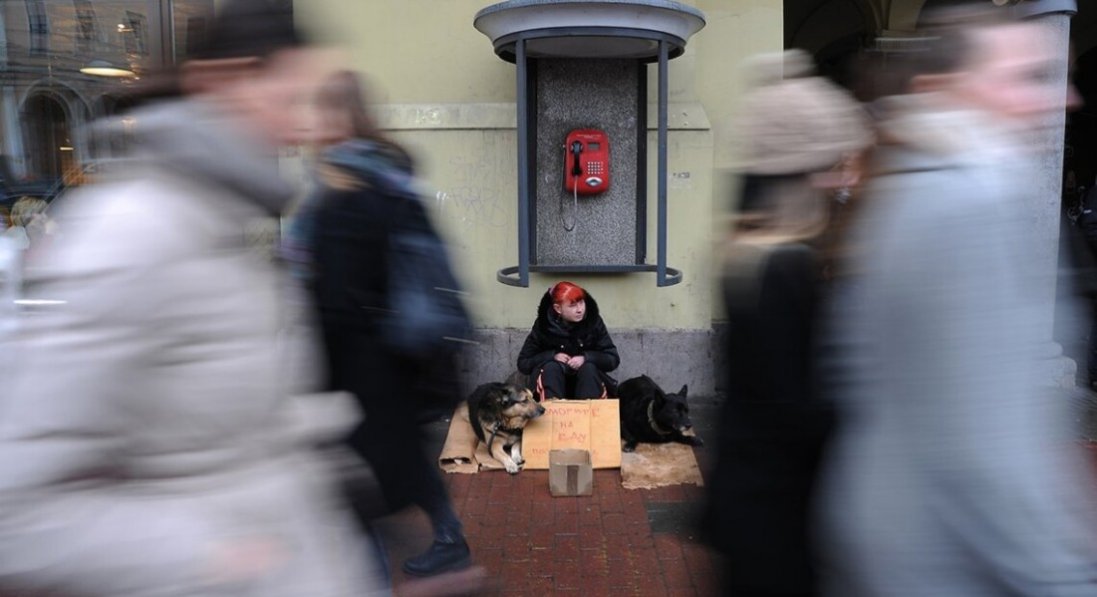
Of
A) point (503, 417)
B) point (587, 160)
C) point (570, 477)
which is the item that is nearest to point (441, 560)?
point (570, 477)

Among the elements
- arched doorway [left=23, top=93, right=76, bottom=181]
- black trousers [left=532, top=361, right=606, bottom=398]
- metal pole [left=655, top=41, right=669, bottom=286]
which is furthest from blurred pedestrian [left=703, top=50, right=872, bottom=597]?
arched doorway [left=23, top=93, right=76, bottom=181]

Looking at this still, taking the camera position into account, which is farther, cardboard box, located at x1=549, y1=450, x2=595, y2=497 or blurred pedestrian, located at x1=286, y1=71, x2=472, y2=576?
cardboard box, located at x1=549, y1=450, x2=595, y2=497

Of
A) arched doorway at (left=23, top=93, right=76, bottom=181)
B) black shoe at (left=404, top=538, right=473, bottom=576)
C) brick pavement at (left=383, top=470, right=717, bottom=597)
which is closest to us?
black shoe at (left=404, top=538, right=473, bottom=576)

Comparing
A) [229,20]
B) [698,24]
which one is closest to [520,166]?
Result: [698,24]

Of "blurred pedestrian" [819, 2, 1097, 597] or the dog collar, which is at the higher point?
"blurred pedestrian" [819, 2, 1097, 597]

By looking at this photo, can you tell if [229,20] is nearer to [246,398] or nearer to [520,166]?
[246,398]

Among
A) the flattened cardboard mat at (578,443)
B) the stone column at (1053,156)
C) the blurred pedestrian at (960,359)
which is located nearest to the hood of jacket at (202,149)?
the blurred pedestrian at (960,359)

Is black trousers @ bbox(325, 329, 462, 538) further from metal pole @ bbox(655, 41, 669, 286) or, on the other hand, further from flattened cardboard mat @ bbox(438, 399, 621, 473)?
metal pole @ bbox(655, 41, 669, 286)

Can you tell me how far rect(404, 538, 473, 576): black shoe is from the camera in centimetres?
380

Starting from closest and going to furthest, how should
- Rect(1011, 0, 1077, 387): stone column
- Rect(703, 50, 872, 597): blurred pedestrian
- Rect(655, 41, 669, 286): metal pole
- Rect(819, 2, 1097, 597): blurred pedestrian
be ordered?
Rect(819, 2, 1097, 597): blurred pedestrian, Rect(703, 50, 872, 597): blurred pedestrian, Rect(655, 41, 669, 286): metal pole, Rect(1011, 0, 1077, 387): stone column

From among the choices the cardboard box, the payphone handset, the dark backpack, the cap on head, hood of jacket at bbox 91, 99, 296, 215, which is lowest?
the cardboard box

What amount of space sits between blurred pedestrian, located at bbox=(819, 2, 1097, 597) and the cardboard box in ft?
11.3

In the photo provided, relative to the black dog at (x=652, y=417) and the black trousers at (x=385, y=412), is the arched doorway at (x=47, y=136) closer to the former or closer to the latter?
the black dog at (x=652, y=417)

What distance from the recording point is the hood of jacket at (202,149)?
1.41m
